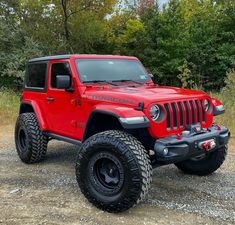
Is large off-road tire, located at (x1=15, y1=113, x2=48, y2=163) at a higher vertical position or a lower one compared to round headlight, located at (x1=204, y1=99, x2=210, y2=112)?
lower

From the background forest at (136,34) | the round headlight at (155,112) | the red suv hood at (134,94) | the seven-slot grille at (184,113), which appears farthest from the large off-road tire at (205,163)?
the background forest at (136,34)

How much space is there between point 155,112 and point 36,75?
288 cm

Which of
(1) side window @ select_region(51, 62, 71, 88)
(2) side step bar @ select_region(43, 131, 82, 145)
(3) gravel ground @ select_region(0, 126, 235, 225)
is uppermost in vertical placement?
(1) side window @ select_region(51, 62, 71, 88)

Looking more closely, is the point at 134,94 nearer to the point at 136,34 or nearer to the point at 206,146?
the point at 206,146

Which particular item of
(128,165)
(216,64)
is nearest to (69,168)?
(128,165)

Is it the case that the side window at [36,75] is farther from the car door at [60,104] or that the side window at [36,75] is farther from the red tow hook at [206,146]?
→ the red tow hook at [206,146]

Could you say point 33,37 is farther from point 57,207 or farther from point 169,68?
point 57,207

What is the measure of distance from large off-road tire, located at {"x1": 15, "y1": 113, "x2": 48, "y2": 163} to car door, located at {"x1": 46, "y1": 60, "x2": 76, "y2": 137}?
0.34 meters

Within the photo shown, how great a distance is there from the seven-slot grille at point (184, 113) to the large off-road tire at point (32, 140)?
2638 mm

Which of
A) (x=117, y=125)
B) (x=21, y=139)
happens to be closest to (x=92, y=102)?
(x=117, y=125)

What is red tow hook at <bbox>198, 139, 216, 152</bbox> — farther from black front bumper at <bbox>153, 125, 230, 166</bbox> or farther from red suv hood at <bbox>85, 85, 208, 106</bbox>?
red suv hood at <bbox>85, 85, 208, 106</bbox>

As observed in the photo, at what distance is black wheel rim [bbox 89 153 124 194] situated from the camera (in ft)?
15.0

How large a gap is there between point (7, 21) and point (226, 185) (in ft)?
67.2

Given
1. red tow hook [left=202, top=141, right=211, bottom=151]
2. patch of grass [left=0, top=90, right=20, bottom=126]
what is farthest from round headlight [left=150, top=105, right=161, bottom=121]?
patch of grass [left=0, top=90, right=20, bottom=126]
